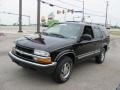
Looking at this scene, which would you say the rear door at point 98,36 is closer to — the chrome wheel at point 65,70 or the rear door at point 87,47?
the rear door at point 87,47

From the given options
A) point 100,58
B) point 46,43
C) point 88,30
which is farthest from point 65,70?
point 100,58

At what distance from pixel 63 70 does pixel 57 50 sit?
70 centimetres

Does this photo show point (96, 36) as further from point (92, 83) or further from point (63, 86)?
point (63, 86)

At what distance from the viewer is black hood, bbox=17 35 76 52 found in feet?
15.6

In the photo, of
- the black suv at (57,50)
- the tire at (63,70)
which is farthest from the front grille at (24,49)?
the tire at (63,70)

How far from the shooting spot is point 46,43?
4945 millimetres

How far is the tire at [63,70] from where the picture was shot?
4.95m

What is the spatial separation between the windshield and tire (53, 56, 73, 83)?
2.84 feet

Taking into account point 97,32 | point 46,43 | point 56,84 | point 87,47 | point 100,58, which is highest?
point 97,32

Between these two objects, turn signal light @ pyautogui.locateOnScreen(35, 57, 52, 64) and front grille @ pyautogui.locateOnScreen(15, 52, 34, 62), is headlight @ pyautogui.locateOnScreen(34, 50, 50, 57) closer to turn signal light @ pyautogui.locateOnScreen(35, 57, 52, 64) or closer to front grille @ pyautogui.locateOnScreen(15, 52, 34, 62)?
turn signal light @ pyautogui.locateOnScreen(35, 57, 52, 64)

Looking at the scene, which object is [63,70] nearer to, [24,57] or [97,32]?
[24,57]

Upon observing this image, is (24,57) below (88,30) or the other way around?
below

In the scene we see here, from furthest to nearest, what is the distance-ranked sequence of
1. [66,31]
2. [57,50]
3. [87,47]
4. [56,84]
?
[87,47] < [66,31] < [56,84] < [57,50]

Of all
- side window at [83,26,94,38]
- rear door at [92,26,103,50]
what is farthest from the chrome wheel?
rear door at [92,26,103,50]
